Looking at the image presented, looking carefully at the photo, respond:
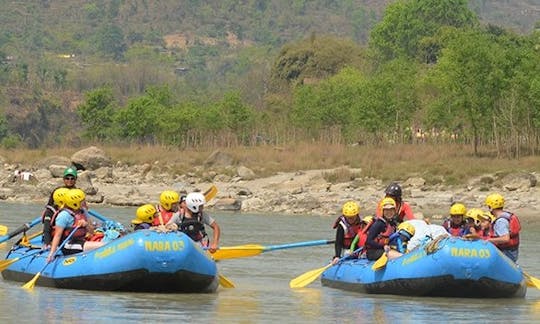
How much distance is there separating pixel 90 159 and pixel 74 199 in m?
48.3

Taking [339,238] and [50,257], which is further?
[339,238]

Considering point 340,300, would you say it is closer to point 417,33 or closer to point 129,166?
point 129,166

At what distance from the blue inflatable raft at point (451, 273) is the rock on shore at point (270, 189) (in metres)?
25.7

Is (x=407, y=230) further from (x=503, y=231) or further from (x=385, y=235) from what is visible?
(x=503, y=231)

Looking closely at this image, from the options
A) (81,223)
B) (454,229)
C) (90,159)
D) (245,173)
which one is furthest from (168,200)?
(90,159)

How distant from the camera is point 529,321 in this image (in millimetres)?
17109

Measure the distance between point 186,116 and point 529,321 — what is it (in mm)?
66259

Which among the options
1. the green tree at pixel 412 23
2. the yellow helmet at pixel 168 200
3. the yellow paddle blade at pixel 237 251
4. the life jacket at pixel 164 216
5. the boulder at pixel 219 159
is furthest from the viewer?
the green tree at pixel 412 23

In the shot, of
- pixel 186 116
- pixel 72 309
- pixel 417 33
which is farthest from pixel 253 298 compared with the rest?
pixel 417 33

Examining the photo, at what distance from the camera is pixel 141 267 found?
18.3 metres

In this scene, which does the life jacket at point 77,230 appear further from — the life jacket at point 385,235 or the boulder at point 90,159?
the boulder at point 90,159

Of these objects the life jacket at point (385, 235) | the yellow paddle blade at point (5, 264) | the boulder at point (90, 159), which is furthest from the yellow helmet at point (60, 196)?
the boulder at point (90, 159)

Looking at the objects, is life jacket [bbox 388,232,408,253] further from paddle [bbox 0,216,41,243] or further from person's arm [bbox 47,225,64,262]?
paddle [bbox 0,216,41,243]

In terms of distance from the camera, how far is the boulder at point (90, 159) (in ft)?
218
